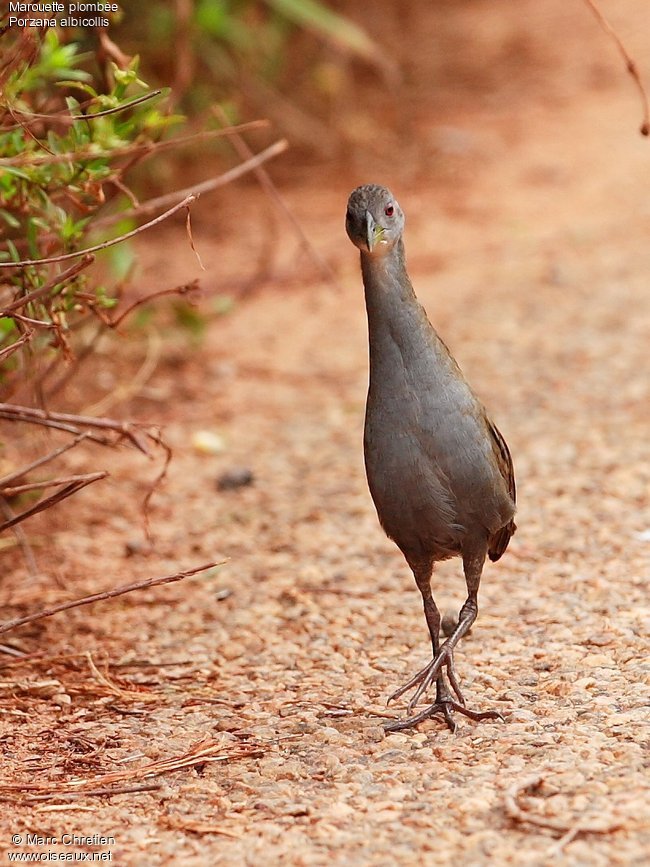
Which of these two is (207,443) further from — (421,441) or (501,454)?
(421,441)

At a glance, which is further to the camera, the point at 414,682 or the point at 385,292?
the point at 414,682

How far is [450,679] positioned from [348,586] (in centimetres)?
111

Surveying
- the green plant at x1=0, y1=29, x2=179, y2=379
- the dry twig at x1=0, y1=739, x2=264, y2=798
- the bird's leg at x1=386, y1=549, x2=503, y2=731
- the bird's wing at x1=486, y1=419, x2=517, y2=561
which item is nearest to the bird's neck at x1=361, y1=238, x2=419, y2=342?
the bird's wing at x1=486, y1=419, x2=517, y2=561

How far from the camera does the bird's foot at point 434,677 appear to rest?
323cm

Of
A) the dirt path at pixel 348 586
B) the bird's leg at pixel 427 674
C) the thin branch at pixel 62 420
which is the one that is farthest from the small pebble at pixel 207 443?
the bird's leg at pixel 427 674

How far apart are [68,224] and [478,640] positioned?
1762mm

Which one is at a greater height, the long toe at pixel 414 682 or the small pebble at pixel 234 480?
the long toe at pixel 414 682

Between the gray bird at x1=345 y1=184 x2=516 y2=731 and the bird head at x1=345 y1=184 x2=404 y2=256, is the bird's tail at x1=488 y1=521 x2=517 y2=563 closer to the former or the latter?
the gray bird at x1=345 y1=184 x2=516 y2=731

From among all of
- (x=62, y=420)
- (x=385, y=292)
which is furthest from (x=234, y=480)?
(x=385, y=292)

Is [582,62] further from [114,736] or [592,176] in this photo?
[114,736]

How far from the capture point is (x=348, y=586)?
4.38 m

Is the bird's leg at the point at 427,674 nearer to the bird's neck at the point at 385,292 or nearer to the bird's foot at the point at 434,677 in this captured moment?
the bird's foot at the point at 434,677

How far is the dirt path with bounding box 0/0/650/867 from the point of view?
2.77 m

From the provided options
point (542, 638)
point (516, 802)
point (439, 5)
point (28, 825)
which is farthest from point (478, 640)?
point (439, 5)
